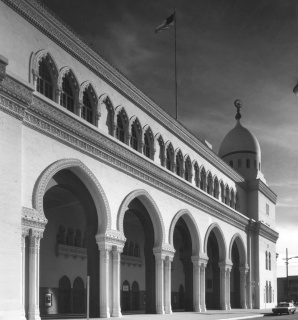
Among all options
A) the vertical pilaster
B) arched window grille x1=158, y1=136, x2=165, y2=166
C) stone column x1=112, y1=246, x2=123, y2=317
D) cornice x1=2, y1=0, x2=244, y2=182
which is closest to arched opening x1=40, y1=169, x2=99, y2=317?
stone column x1=112, y1=246, x2=123, y2=317

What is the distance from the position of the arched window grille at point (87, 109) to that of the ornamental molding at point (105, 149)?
3.41 ft

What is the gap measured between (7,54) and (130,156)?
10.4m

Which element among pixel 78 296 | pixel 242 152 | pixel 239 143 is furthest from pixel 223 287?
pixel 239 143

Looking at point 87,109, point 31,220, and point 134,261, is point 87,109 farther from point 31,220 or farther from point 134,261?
point 134,261

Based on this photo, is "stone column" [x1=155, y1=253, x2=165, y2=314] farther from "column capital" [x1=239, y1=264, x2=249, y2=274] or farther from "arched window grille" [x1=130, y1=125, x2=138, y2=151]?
"column capital" [x1=239, y1=264, x2=249, y2=274]

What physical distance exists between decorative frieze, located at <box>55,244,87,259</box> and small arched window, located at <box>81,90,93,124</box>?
28.6 ft

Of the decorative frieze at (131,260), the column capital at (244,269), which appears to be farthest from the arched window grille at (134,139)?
the column capital at (244,269)

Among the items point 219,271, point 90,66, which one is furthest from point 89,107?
point 219,271

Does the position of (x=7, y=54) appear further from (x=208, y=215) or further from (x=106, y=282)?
(x=208, y=215)

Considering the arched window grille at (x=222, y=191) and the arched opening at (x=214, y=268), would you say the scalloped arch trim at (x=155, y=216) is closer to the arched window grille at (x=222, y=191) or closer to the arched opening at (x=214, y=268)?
the arched opening at (x=214, y=268)

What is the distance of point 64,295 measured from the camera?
1264 inches

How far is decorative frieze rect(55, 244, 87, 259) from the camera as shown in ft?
103

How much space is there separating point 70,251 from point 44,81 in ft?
41.1

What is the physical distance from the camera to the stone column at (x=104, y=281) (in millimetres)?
25908
